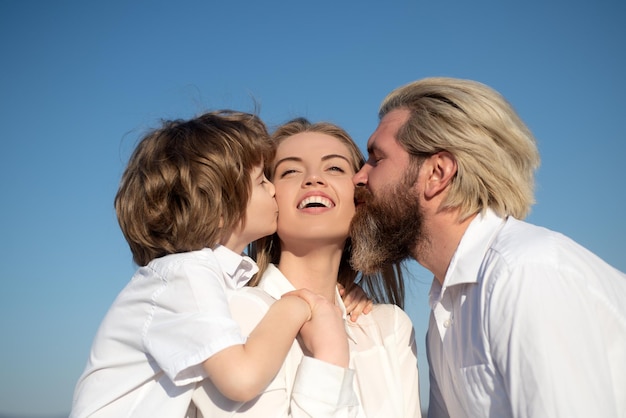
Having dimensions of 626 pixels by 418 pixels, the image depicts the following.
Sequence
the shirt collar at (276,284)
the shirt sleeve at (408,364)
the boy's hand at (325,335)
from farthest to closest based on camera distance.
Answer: the shirt collar at (276,284), the shirt sleeve at (408,364), the boy's hand at (325,335)

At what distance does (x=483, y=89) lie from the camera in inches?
170

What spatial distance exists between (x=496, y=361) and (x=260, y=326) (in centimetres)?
123

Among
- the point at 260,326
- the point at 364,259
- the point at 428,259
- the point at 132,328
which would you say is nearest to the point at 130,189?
the point at 132,328

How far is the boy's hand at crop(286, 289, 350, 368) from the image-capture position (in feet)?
10.9

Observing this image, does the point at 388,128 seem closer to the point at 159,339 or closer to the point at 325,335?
the point at 325,335

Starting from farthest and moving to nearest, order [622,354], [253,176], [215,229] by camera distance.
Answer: [253,176] → [215,229] → [622,354]

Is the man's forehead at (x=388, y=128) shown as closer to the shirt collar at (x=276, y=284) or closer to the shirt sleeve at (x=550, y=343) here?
the shirt collar at (x=276, y=284)

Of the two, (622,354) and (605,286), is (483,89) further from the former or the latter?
(622,354)

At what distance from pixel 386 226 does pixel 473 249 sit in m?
0.81

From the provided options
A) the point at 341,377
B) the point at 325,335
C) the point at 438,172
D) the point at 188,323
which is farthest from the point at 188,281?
the point at 438,172

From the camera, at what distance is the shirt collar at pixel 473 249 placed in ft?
11.5

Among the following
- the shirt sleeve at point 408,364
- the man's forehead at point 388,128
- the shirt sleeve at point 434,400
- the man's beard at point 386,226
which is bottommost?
the shirt sleeve at point 434,400

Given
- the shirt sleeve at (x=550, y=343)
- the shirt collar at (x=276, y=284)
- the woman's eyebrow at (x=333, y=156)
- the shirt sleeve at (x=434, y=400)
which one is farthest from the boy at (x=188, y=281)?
the shirt sleeve at (x=434, y=400)

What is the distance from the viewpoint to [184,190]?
3.82 meters
